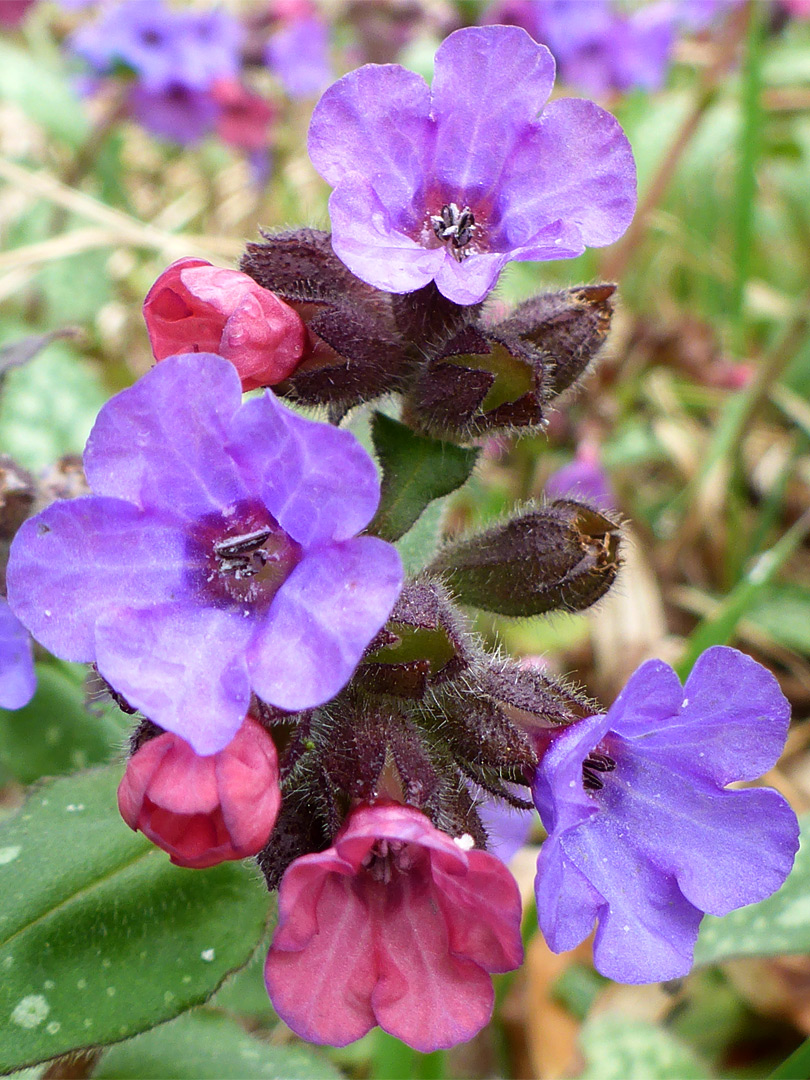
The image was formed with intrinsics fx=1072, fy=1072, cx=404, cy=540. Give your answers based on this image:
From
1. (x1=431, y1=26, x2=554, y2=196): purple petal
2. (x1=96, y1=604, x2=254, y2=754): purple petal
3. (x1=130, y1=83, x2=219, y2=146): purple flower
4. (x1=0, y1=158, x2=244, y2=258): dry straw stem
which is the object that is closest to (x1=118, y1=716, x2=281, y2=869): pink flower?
(x1=96, y1=604, x2=254, y2=754): purple petal

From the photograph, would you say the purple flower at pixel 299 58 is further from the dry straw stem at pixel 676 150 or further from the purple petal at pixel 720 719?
the purple petal at pixel 720 719

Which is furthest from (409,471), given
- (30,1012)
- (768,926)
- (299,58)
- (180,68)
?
(299,58)

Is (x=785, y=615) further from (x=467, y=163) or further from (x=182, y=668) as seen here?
(x=182, y=668)

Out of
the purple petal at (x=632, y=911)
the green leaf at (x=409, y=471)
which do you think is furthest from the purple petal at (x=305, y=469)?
the purple petal at (x=632, y=911)

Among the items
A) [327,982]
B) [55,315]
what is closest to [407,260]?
[327,982]

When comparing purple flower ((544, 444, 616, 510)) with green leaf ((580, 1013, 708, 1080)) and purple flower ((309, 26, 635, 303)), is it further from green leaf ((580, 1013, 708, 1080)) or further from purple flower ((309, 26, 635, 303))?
purple flower ((309, 26, 635, 303))
